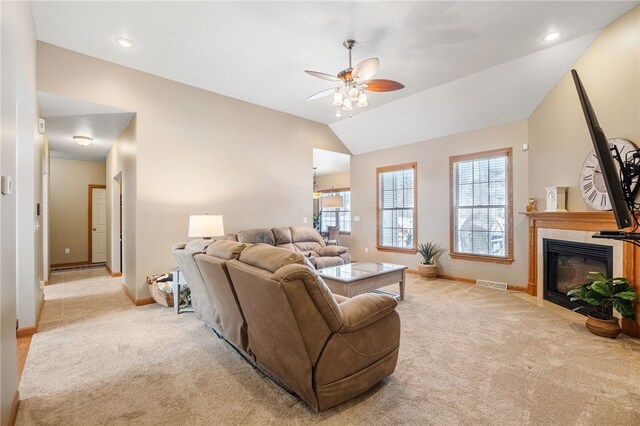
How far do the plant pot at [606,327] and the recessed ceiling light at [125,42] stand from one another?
581 cm

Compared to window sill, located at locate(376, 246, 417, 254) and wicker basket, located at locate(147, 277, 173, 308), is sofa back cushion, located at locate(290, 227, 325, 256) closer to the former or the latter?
window sill, located at locate(376, 246, 417, 254)

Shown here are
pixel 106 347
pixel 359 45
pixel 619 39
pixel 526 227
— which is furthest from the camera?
pixel 526 227

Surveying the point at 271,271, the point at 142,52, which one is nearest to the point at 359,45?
the point at 142,52

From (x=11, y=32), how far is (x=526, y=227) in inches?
242

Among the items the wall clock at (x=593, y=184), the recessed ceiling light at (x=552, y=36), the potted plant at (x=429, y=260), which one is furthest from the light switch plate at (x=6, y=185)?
the potted plant at (x=429, y=260)

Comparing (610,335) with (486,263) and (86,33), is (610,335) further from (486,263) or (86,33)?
(86,33)

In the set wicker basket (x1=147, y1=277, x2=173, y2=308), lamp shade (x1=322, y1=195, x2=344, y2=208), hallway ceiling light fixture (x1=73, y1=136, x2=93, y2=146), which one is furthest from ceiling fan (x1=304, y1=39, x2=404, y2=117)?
lamp shade (x1=322, y1=195, x2=344, y2=208)

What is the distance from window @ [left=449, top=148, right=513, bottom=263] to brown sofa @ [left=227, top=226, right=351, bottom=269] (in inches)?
84.9

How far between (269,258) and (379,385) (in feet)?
4.08

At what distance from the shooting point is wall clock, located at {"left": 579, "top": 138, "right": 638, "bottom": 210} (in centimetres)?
333

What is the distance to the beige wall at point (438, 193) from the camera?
491 cm

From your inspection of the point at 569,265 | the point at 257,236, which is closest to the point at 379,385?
the point at 257,236

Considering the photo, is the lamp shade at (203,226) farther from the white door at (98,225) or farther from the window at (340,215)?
the window at (340,215)

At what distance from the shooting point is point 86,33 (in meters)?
3.29
